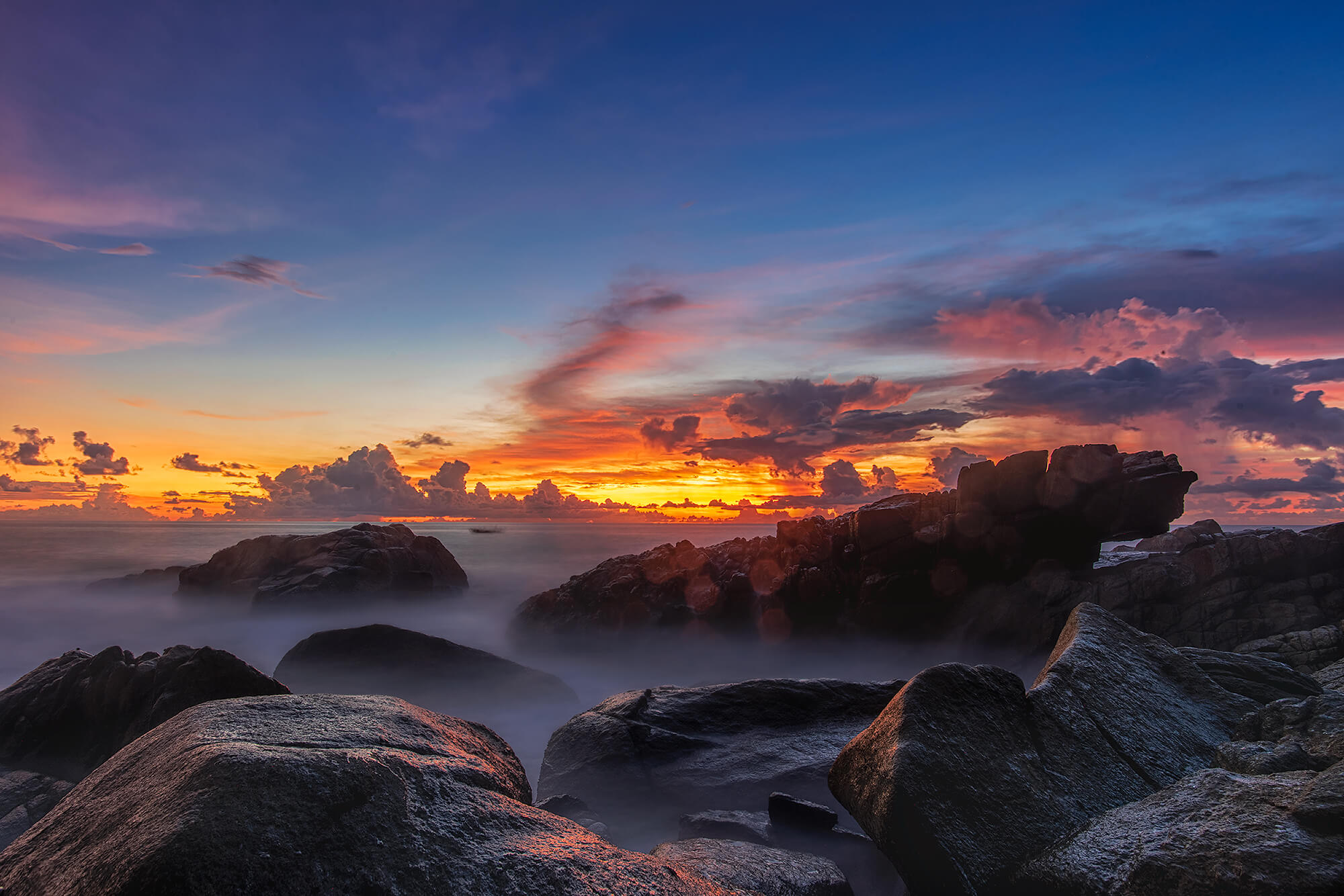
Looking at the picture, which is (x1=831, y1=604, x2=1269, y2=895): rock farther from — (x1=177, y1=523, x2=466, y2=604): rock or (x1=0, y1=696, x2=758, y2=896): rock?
(x1=177, y1=523, x2=466, y2=604): rock

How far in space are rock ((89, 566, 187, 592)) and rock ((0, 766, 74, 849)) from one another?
172ft

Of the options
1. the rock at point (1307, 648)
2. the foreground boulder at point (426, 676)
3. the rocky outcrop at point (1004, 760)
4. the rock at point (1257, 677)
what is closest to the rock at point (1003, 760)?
the rocky outcrop at point (1004, 760)

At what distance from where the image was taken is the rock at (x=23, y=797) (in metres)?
9.14

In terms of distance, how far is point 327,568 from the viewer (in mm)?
43656

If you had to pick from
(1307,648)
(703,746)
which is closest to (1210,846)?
(703,746)

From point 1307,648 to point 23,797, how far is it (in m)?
26.3

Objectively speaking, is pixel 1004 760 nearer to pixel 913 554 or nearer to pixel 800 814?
pixel 800 814

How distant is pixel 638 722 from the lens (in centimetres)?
1334

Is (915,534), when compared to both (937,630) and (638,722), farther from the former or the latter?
(638,722)

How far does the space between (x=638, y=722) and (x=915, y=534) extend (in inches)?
723

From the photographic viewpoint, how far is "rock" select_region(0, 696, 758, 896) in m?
3.71

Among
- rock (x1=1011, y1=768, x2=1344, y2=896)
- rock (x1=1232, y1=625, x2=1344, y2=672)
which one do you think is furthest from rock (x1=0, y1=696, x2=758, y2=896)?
rock (x1=1232, y1=625, x2=1344, y2=672)

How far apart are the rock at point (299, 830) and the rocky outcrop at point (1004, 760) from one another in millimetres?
2276

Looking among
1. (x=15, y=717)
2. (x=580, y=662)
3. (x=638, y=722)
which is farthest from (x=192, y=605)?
(x=638, y=722)
